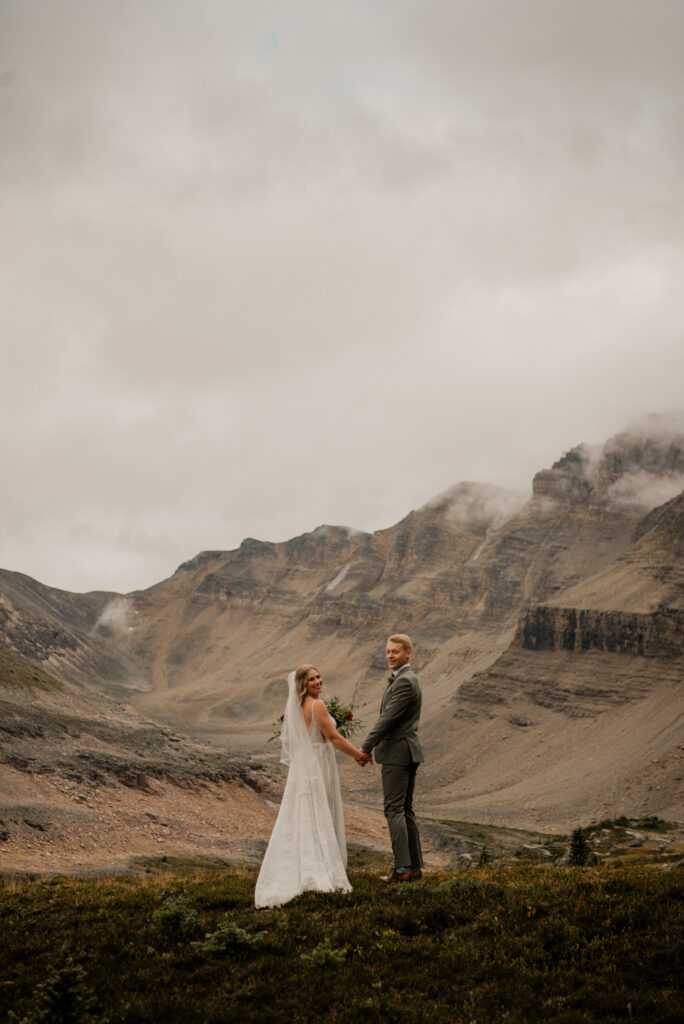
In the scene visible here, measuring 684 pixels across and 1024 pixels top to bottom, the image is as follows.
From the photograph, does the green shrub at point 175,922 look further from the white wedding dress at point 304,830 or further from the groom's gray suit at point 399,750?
the groom's gray suit at point 399,750

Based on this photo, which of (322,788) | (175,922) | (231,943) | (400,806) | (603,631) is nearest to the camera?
(231,943)

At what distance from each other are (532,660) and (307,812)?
103082 mm

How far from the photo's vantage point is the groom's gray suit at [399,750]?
10.4 metres

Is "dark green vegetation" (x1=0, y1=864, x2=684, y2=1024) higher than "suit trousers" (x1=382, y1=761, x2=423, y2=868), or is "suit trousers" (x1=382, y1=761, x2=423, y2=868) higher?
"suit trousers" (x1=382, y1=761, x2=423, y2=868)

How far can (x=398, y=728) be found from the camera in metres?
10.5

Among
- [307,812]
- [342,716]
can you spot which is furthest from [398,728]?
[307,812]

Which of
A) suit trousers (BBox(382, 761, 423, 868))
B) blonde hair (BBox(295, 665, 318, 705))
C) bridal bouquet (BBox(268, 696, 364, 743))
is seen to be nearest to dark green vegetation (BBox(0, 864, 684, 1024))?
suit trousers (BBox(382, 761, 423, 868))

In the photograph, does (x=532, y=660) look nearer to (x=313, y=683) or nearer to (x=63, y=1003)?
(x=313, y=683)

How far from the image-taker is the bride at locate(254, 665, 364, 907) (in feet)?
33.1

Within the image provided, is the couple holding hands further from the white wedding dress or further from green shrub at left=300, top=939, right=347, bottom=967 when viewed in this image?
green shrub at left=300, top=939, right=347, bottom=967

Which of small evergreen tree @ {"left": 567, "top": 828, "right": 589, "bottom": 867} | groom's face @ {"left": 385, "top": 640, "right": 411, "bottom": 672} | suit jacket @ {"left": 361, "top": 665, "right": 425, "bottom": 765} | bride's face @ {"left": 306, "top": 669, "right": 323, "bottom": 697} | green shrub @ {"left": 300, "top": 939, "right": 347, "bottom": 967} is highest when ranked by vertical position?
groom's face @ {"left": 385, "top": 640, "right": 411, "bottom": 672}

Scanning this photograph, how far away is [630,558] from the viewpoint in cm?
11850

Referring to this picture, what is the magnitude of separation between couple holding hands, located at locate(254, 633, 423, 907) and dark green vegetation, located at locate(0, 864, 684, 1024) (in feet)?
1.21

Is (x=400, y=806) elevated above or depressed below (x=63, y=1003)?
above
